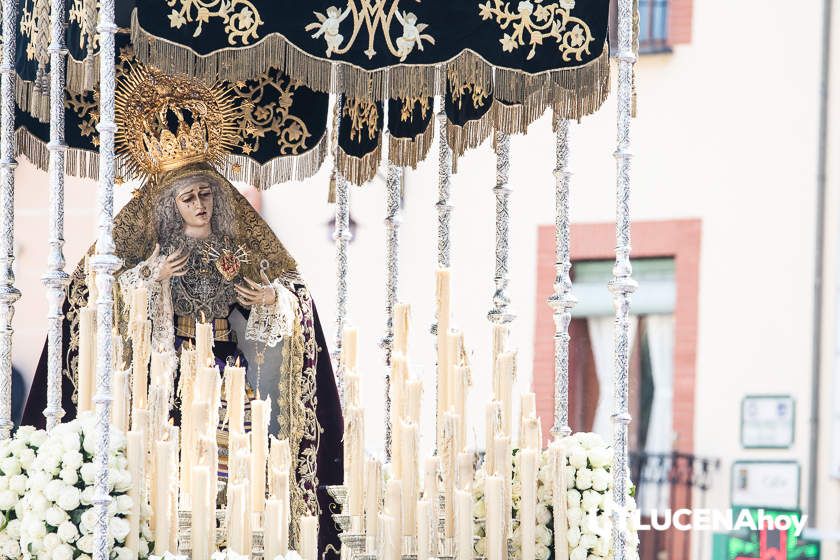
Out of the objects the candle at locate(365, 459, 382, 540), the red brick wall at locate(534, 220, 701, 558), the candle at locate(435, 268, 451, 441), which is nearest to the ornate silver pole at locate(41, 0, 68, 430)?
the candle at locate(365, 459, 382, 540)

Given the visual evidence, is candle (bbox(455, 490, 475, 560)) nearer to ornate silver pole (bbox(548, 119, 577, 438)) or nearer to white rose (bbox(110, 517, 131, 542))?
ornate silver pole (bbox(548, 119, 577, 438))

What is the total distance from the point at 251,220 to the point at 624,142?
1.95 metres

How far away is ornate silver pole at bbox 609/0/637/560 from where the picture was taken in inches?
267

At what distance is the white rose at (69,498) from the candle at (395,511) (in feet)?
Result: 3.49

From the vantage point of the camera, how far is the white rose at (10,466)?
679cm

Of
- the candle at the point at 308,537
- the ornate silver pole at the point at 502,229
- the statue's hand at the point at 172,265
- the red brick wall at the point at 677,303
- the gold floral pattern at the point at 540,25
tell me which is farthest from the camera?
the red brick wall at the point at 677,303

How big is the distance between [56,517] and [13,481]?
0.27 metres

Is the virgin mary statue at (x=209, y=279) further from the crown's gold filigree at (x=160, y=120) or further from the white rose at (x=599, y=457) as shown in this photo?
the white rose at (x=599, y=457)

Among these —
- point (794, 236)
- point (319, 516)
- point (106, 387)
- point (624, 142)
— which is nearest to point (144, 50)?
point (106, 387)

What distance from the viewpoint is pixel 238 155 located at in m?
8.52

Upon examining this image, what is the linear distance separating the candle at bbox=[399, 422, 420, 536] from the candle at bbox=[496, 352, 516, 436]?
1.13 feet

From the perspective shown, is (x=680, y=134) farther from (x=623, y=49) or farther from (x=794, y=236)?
(x=623, y=49)

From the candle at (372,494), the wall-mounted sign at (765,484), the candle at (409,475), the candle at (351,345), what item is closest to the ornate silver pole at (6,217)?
the candle at (351,345)

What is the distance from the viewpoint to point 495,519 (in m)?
7.00
